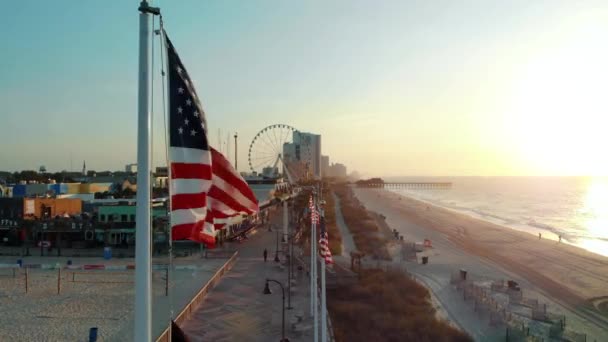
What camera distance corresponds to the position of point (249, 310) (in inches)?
821

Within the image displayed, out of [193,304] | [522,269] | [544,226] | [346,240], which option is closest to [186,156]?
[193,304]

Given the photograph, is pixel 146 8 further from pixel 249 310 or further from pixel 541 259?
pixel 541 259

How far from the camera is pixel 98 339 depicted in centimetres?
1708

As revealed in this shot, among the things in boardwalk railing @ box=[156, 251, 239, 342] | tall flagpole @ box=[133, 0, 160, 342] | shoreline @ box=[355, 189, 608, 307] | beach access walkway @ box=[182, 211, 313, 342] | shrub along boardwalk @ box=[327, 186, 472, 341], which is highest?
tall flagpole @ box=[133, 0, 160, 342]

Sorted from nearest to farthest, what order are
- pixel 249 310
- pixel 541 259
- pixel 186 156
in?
pixel 186 156 < pixel 249 310 < pixel 541 259

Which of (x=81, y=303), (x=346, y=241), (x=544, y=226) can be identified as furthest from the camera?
(x=544, y=226)

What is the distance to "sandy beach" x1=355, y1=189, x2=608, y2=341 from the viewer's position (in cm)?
2397

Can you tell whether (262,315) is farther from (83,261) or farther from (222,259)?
(83,261)

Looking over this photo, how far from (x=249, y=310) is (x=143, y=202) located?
16.0 m

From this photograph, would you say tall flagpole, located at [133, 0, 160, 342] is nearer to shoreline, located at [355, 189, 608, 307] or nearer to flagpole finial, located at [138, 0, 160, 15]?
flagpole finial, located at [138, 0, 160, 15]

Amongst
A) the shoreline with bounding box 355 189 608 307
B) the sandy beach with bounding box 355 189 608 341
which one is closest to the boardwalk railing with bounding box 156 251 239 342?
the sandy beach with bounding box 355 189 608 341

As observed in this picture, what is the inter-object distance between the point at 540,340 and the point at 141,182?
61.2ft

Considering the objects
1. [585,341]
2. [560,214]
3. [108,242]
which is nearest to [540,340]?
[585,341]

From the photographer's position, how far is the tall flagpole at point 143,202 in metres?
5.98
